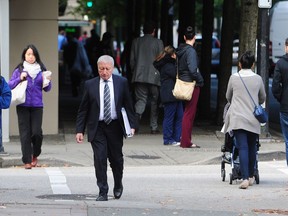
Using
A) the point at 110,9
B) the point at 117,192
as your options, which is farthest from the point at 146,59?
the point at 110,9

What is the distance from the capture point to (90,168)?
15.1 metres

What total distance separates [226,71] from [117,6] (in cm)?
3300

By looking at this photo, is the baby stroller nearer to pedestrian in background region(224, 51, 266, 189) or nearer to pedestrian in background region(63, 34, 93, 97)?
pedestrian in background region(224, 51, 266, 189)

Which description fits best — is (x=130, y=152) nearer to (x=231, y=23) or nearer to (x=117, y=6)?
(x=231, y=23)

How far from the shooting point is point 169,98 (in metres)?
17.1

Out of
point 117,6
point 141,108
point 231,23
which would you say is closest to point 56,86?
point 141,108

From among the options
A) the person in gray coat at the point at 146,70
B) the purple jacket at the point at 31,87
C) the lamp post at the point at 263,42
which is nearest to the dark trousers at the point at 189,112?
the lamp post at the point at 263,42

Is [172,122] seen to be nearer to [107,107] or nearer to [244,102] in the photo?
[244,102]

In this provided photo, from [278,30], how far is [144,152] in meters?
22.5

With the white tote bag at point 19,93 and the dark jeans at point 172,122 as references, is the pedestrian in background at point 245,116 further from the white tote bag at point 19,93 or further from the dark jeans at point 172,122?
the dark jeans at point 172,122

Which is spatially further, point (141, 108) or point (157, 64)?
point (141, 108)

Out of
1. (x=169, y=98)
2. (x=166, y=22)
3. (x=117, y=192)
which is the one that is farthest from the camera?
(x=166, y=22)

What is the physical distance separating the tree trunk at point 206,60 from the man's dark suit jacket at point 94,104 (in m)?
11.3

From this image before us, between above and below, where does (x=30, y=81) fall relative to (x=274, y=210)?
above
